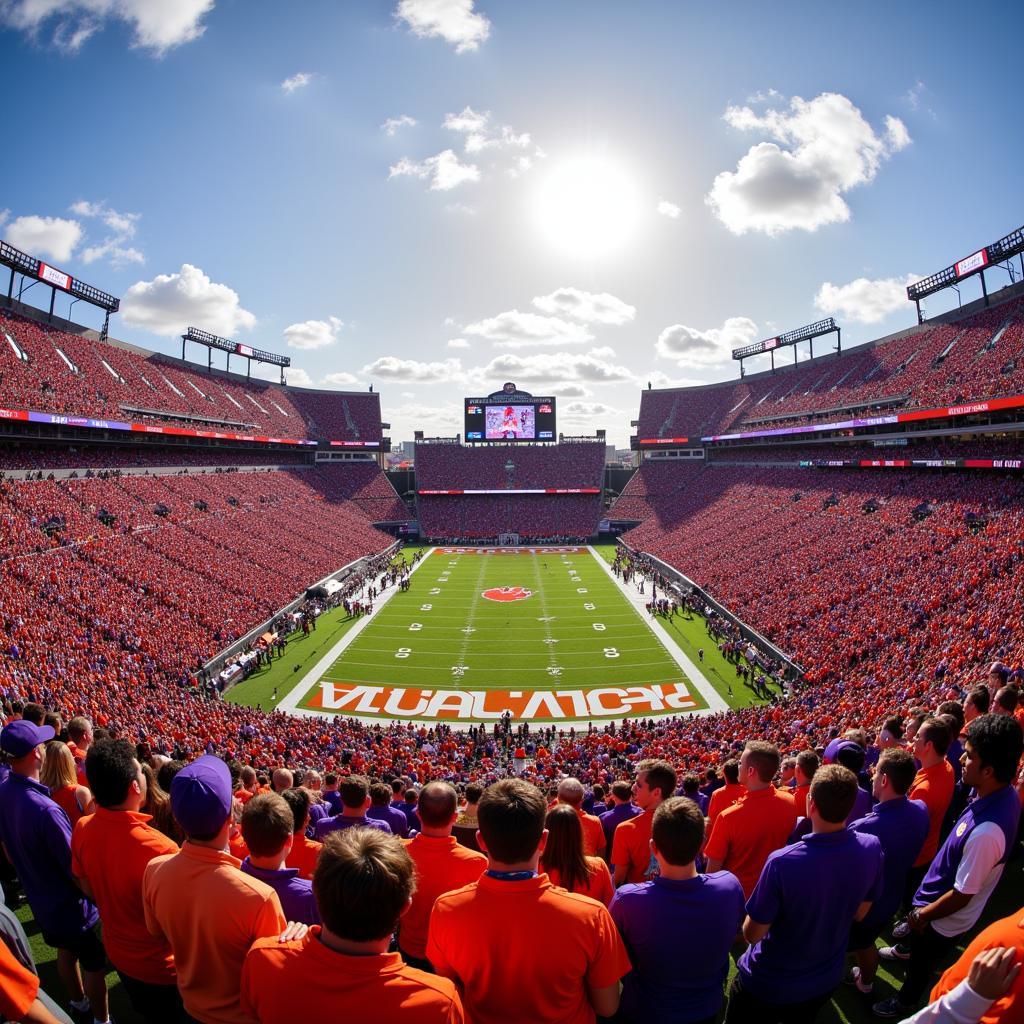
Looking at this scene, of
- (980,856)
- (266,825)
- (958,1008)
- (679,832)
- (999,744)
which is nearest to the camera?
(958,1008)

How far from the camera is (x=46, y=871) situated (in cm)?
413

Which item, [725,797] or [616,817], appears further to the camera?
[616,817]

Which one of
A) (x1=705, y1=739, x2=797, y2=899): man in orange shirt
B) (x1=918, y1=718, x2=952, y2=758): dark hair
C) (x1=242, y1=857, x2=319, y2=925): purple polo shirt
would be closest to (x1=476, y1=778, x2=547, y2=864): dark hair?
(x1=242, y1=857, x2=319, y2=925): purple polo shirt

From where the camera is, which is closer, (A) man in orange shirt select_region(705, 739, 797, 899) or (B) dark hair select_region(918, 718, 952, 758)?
(A) man in orange shirt select_region(705, 739, 797, 899)

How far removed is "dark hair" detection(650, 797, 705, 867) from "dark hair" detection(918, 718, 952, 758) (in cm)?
336

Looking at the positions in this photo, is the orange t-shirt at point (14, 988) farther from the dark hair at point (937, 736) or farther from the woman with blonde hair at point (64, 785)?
the dark hair at point (937, 736)

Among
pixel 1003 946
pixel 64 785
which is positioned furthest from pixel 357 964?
pixel 64 785

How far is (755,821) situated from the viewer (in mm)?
4496

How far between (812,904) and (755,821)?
1.32 m

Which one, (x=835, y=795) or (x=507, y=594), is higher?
(x=835, y=795)

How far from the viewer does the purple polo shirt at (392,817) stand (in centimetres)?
652

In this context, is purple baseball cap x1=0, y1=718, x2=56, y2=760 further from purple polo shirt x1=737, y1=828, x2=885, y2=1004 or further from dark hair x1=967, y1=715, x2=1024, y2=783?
dark hair x1=967, y1=715, x2=1024, y2=783

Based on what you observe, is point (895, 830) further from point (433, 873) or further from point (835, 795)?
point (433, 873)

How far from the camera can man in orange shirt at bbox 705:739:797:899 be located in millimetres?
4473
